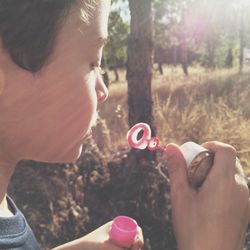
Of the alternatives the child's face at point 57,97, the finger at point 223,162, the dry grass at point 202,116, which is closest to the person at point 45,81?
the child's face at point 57,97

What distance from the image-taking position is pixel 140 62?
2.71 metres

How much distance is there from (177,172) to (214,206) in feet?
0.29

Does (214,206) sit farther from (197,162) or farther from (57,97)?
(57,97)

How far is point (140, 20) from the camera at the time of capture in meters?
2.64

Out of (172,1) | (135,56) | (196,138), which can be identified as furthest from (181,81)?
(172,1)

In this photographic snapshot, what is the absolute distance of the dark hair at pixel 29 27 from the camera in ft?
2.57

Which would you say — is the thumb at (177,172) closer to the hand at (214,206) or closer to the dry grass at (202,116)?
the hand at (214,206)

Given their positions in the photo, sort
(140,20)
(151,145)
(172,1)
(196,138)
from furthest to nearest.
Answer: (172,1)
(196,138)
(140,20)
(151,145)

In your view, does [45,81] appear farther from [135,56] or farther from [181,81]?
[181,81]

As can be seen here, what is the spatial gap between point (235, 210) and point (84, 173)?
5.99 ft

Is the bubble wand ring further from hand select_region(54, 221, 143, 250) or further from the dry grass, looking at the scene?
the dry grass

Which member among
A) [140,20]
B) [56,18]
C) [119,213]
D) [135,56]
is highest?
[56,18]

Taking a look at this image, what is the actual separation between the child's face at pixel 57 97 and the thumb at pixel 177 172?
16 centimetres

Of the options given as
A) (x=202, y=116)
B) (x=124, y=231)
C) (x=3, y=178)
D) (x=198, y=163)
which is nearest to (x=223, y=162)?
(x=198, y=163)
